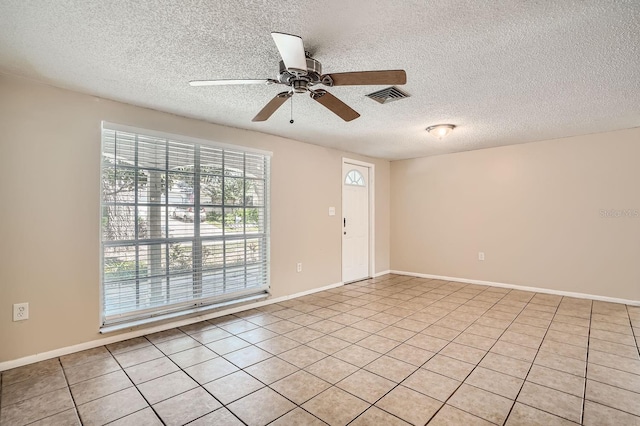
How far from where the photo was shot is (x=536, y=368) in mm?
2395

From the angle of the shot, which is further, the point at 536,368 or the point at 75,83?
the point at 75,83

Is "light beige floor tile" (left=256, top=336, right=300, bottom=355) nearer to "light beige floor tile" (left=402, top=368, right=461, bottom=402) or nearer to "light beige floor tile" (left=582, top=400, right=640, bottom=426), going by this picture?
"light beige floor tile" (left=402, top=368, right=461, bottom=402)

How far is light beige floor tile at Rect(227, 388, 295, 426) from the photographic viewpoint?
6.01 feet

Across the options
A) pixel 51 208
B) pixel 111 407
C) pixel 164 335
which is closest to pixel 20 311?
pixel 51 208

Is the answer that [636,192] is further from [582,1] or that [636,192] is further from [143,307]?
[143,307]

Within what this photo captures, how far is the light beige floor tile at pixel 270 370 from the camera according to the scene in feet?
7.50

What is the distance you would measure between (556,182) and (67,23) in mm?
5536

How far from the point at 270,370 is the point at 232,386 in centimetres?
32

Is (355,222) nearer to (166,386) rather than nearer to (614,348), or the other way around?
(614,348)

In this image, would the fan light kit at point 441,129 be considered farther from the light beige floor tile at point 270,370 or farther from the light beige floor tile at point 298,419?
the light beige floor tile at point 298,419

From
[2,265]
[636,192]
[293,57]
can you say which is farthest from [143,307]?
[636,192]

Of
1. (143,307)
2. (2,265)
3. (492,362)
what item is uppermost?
(2,265)

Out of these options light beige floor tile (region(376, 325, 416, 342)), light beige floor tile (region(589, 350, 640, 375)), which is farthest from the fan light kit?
light beige floor tile (region(589, 350, 640, 375))

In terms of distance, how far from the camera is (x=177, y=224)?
3.35 meters
